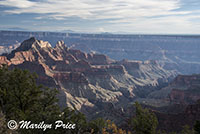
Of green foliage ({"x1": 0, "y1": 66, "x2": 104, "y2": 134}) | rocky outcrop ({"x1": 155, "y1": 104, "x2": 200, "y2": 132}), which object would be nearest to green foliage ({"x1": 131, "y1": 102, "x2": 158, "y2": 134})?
green foliage ({"x1": 0, "y1": 66, "x2": 104, "y2": 134})

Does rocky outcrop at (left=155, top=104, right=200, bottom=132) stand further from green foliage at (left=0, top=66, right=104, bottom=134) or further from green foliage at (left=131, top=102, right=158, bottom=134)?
green foliage at (left=0, top=66, right=104, bottom=134)

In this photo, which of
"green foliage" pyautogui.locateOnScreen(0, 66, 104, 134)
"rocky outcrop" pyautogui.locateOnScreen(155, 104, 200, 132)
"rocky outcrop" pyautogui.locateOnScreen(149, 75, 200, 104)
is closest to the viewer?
"green foliage" pyautogui.locateOnScreen(0, 66, 104, 134)

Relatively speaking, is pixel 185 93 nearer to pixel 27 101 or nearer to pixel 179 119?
pixel 179 119

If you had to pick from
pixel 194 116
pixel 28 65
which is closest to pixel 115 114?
pixel 194 116

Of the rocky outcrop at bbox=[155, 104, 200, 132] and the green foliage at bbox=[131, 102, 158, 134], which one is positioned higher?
the green foliage at bbox=[131, 102, 158, 134]

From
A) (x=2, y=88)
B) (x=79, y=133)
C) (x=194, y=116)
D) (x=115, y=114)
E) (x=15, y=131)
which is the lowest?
(x=115, y=114)

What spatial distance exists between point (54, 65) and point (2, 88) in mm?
162532

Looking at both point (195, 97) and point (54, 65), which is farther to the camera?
point (54, 65)

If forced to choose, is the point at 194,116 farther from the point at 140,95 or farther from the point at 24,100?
the point at 140,95

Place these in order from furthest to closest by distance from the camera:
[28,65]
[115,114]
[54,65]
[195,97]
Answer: [54,65]
[28,65]
[195,97]
[115,114]

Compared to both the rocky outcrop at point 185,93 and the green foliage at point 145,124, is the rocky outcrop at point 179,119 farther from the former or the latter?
the rocky outcrop at point 185,93

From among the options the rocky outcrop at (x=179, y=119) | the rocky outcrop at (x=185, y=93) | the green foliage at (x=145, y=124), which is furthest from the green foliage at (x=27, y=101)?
the rocky outcrop at (x=185, y=93)

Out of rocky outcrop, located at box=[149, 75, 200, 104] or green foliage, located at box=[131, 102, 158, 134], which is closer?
green foliage, located at box=[131, 102, 158, 134]

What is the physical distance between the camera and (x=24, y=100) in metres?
35.8
